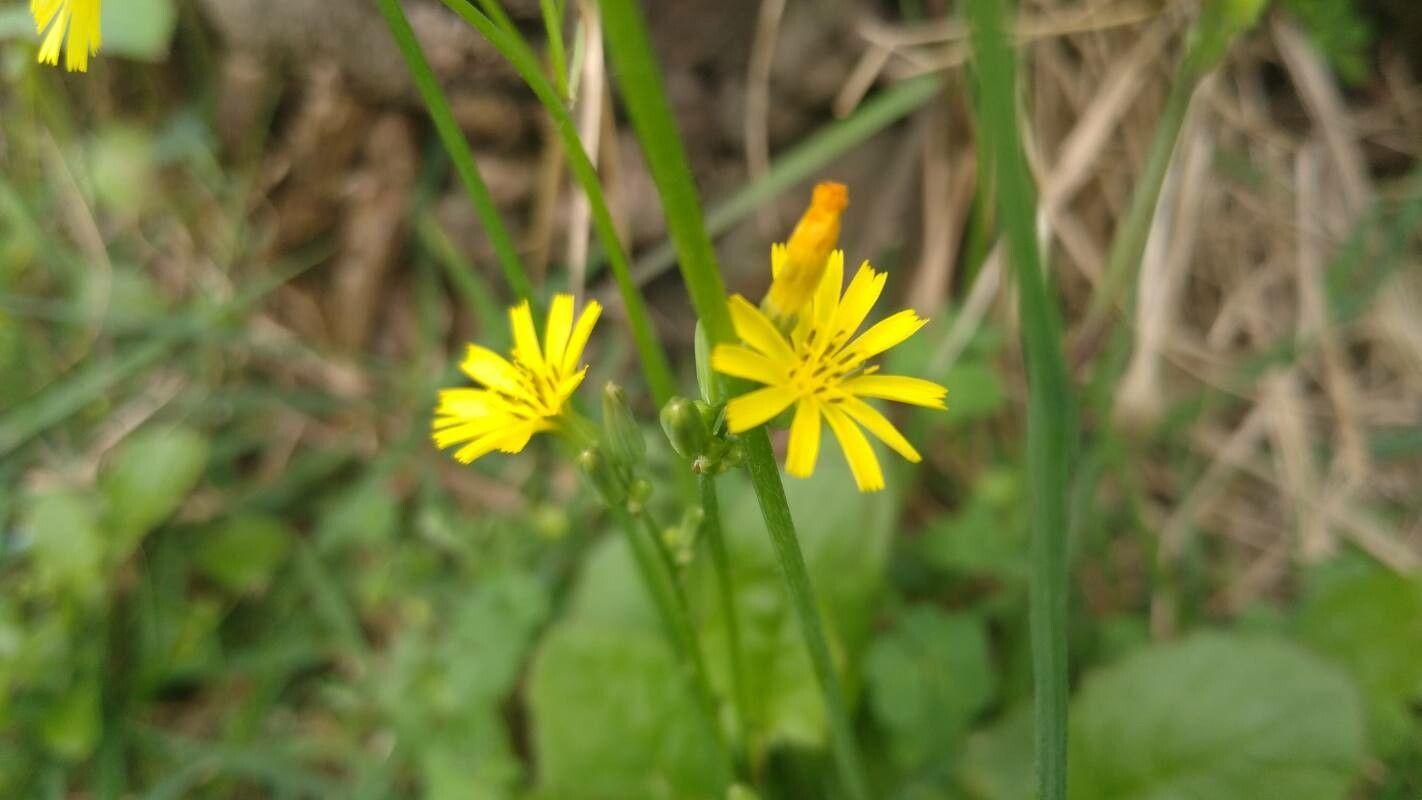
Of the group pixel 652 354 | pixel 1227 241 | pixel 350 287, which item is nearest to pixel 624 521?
pixel 652 354

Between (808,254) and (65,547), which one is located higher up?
(808,254)

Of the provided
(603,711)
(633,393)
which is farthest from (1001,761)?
(633,393)

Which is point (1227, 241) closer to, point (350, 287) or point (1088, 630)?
point (1088, 630)

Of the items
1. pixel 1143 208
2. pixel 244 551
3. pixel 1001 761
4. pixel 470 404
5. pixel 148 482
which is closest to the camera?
pixel 470 404

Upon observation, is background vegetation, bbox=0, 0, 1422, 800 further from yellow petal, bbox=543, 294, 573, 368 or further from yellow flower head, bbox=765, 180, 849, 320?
yellow flower head, bbox=765, 180, 849, 320

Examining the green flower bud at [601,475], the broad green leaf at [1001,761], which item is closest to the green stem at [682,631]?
the green flower bud at [601,475]

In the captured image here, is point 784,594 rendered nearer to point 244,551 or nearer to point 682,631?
point 682,631

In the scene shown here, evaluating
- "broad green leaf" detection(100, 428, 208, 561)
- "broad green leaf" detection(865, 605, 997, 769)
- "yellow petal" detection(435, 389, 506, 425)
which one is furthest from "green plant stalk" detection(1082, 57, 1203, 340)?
"broad green leaf" detection(100, 428, 208, 561)
